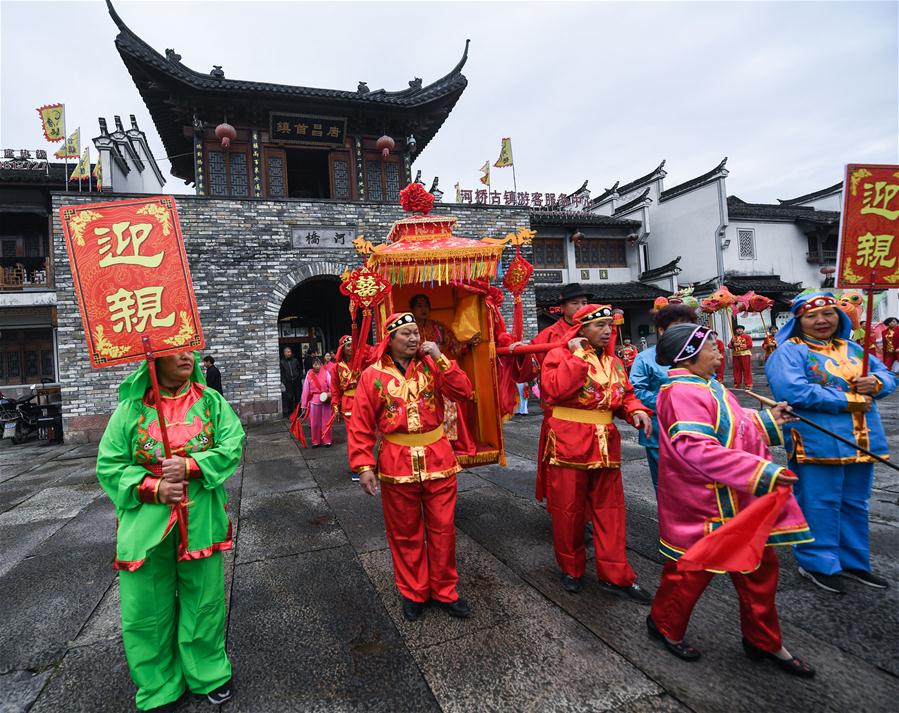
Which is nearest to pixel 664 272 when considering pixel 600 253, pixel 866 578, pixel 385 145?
A: pixel 600 253

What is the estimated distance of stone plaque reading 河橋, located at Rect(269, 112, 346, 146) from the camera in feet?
39.4

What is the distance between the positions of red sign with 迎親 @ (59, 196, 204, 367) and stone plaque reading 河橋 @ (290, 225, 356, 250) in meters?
9.56

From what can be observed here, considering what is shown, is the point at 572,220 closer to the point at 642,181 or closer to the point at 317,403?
the point at 642,181

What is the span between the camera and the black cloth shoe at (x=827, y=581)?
2764mm

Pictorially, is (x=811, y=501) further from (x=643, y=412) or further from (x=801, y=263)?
(x=801, y=263)

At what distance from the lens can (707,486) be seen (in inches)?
84.8

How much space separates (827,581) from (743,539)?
5.07 ft

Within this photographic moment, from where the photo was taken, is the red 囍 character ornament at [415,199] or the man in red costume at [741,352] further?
the man in red costume at [741,352]

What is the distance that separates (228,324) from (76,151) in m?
7.11

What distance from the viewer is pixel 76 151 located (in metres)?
12.5

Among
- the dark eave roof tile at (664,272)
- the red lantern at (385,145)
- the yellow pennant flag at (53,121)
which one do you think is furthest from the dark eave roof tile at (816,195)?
the yellow pennant flag at (53,121)

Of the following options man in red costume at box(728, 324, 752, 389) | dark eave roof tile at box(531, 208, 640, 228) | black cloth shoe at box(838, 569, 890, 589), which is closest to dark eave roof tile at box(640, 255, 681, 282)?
dark eave roof tile at box(531, 208, 640, 228)

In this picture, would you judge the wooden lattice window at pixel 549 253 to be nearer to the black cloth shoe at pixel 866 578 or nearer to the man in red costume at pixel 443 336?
the man in red costume at pixel 443 336

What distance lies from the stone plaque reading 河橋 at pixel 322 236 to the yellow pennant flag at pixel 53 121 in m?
7.69
